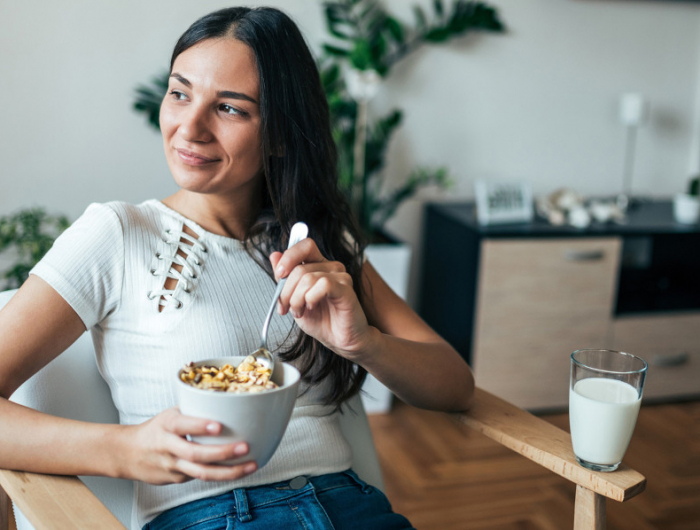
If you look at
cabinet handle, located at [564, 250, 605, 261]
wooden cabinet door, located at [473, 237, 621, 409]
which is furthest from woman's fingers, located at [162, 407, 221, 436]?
cabinet handle, located at [564, 250, 605, 261]

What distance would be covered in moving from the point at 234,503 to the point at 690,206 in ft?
8.03

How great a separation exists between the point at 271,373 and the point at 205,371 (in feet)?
0.24

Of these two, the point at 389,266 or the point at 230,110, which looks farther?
the point at 389,266

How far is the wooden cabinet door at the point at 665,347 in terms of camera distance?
8.90ft

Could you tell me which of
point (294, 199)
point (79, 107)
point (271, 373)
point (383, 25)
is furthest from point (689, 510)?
point (79, 107)

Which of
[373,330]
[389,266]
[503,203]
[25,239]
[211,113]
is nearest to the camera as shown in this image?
[373,330]

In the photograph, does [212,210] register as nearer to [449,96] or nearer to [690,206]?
[449,96]

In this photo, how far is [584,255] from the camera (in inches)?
102

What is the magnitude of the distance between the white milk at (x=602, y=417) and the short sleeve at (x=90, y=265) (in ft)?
2.27

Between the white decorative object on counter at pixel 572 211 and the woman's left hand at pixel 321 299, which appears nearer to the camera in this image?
the woman's left hand at pixel 321 299

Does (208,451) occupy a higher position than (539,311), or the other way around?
(208,451)

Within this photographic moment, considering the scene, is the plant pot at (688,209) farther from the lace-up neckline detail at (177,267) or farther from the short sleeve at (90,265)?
the short sleeve at (90,265)

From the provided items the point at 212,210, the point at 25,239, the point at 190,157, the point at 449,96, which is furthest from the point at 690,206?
the point at 25,239

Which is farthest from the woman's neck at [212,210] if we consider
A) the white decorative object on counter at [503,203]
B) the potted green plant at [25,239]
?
the white decorative object on counter at [503,203]
